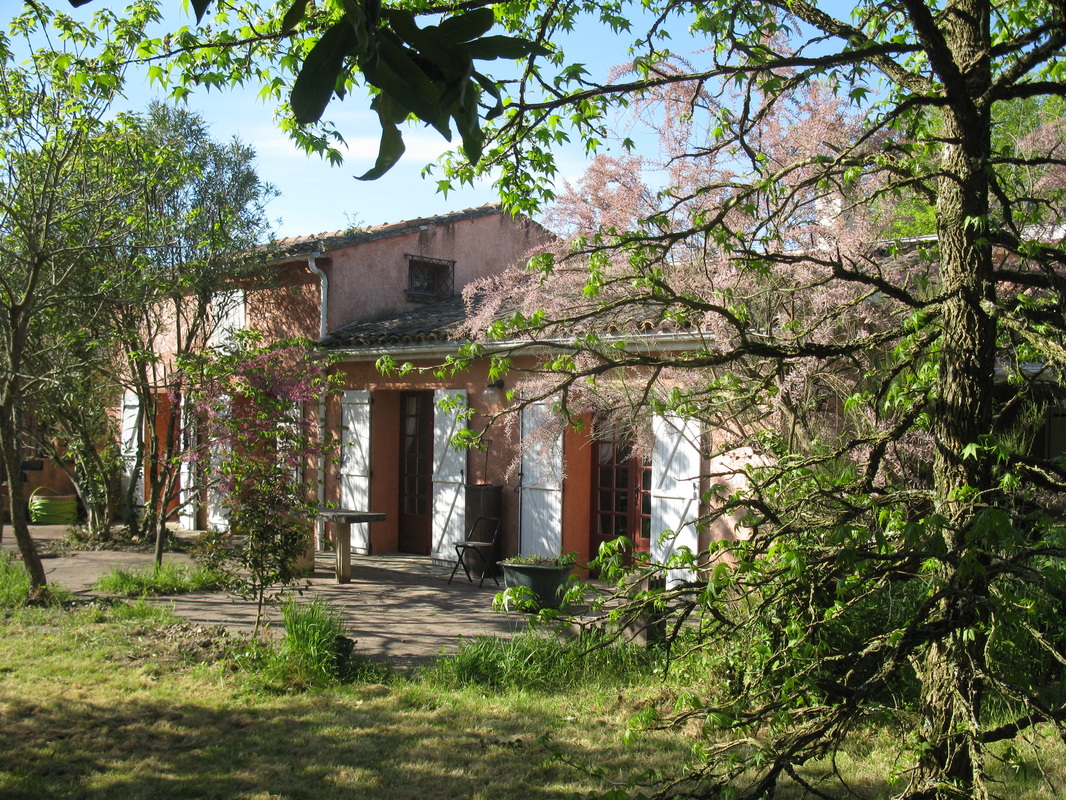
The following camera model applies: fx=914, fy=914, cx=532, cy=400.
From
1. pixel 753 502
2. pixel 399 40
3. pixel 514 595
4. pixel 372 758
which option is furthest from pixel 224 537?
pixel 399 40

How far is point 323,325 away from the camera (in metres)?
12.8

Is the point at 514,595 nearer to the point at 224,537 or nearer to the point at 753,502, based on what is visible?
the point at 753,502

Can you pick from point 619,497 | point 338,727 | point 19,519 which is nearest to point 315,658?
point 338,727

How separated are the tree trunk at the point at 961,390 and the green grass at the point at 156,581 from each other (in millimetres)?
7172

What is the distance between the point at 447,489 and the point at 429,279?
445 cm

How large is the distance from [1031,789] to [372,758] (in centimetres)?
312

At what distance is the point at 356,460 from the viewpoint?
12.2 meters

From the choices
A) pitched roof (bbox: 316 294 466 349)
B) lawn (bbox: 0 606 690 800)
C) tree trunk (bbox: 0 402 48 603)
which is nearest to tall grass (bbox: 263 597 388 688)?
lawn (bbox: 0 606 690 800)

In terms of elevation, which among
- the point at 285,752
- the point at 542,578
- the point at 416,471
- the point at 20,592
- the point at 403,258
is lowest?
the point at 285,752

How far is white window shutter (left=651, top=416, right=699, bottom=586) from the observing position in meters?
8.59

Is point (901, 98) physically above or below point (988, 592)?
above

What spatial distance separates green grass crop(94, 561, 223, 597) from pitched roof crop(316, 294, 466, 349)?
3650 millimetres

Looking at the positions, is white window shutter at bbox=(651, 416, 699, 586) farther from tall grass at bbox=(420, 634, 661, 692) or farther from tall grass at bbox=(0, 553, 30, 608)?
tall grass at bbox=(0, 553, 30, 608)

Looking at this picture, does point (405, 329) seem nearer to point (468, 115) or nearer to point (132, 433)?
point (132, 433)
